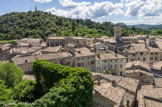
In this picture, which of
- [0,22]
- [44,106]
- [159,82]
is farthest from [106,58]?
[0,22]

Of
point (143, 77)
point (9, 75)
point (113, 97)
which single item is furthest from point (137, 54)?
point (9, 75)

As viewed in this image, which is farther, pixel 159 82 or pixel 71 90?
pixel 159 82

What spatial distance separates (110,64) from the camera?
43.9 m

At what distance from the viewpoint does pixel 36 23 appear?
14100 cm

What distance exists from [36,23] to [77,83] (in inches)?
5476

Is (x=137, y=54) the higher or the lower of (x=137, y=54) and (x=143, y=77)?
the higher

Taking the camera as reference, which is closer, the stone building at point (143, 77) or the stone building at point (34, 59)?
the stone building at point (143, 77)

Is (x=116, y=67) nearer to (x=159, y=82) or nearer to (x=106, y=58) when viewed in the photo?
(x=106, y=58)

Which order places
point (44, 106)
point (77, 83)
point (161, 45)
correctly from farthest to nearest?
point (161, 45)
point (77, 83)
point (44, 106)

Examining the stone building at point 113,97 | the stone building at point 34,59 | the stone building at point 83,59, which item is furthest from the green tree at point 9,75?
the stone building at point 83,59

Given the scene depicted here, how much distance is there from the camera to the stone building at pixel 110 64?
143 ft

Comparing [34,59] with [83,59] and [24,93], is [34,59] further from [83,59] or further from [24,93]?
[24,93]

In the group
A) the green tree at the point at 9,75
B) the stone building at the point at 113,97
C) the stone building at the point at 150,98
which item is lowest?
the stone building at the point at 150,98

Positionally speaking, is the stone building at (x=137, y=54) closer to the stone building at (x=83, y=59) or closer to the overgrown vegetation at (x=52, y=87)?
the stone building at (x=83, y=59)
